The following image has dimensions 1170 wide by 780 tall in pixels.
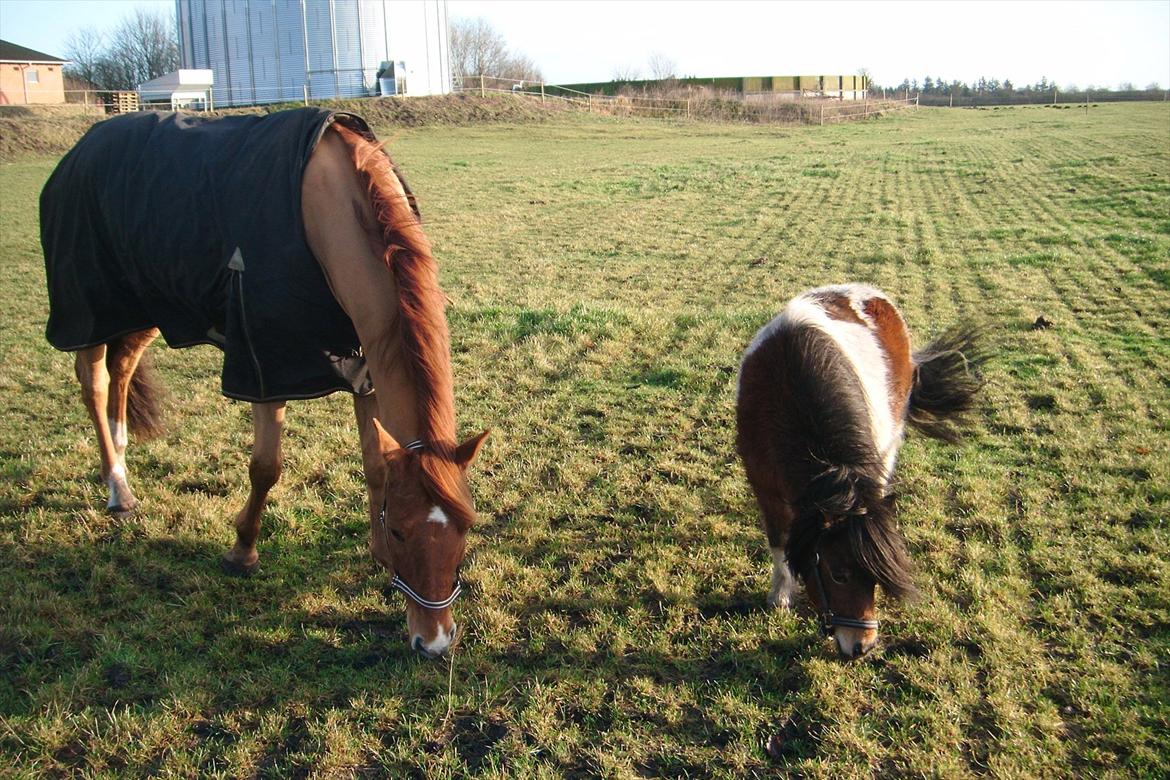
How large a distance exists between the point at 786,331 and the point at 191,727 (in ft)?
9.70

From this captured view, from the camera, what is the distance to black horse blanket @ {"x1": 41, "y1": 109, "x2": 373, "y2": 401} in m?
3.57

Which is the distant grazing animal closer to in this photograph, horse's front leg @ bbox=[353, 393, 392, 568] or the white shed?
horse's front leg @ bbox=[353, 393, 392, 568]

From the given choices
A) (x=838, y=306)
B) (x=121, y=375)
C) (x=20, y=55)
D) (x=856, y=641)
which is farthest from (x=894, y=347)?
(x=20, y=55)

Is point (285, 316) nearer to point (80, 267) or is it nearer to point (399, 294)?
point (399, 294)

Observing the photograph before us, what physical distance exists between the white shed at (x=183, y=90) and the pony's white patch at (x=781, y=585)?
150 feet

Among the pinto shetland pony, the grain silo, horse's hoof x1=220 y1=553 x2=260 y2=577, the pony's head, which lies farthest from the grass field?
the grain silo

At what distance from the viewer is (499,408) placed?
20.2ft

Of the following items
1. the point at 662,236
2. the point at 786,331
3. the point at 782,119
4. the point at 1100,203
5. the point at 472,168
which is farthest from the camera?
the point at 782,119

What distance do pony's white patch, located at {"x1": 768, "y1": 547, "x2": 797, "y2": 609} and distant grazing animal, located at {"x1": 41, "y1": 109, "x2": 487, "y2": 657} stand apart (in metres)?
1.56

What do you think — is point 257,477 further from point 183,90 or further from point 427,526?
point 183,90

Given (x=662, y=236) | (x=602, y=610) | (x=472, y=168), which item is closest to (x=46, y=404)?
(x=602, y=610)

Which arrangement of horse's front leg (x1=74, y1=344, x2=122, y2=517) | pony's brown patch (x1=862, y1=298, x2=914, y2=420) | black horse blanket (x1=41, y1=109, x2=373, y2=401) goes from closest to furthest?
black horse blanket (x1=41, y1=109, x2=373, y2=401), pony's brown patch (x1=862, y1=298, x2=914, y2=420), horse's front leg (x1=74, y1=344, x2=122, y2=517)

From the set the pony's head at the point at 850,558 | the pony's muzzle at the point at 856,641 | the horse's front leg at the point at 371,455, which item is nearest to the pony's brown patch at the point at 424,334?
the horse's front leg at the point at 371,455

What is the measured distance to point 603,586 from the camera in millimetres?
3914
